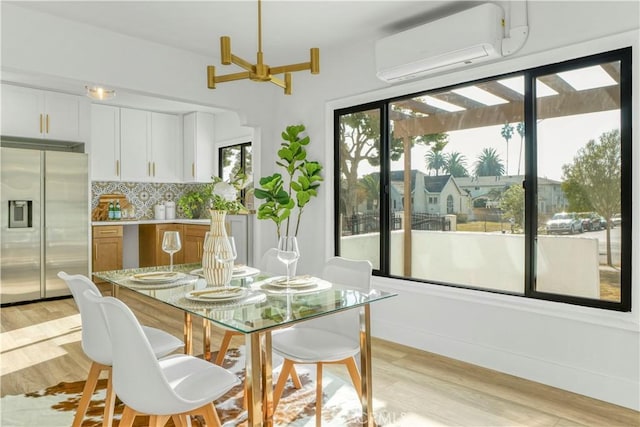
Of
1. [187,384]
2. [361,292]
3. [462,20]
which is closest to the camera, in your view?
[187,384]

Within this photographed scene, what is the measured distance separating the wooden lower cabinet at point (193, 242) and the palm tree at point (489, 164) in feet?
12.1

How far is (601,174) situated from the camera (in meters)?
2.58

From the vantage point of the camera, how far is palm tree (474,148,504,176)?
10.4 ft

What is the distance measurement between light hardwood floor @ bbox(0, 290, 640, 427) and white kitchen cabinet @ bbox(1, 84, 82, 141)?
234cm

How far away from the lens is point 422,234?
3688 mm

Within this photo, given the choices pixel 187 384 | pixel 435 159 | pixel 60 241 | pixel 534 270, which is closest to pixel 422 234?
pixel 435 159

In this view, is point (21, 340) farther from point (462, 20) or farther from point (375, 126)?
point (462, 20)

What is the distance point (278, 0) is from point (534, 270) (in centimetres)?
251

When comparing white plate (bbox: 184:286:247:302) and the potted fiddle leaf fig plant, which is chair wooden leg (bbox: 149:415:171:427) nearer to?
white plate (bbox: 184:286:247:302)

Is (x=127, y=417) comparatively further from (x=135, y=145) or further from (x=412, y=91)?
(x=135, y=145)

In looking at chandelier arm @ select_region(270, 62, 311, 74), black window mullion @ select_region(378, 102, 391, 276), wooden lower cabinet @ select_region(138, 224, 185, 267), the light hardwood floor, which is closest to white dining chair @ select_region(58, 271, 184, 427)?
the light hardwood floor

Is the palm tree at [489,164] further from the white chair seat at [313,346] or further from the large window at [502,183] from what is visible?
the white chair seat at [313,346]

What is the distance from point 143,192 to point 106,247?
48.2 inches

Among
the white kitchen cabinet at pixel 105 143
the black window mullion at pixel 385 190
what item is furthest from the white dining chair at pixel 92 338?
the white kitchen cabinet at pixel 105 143
